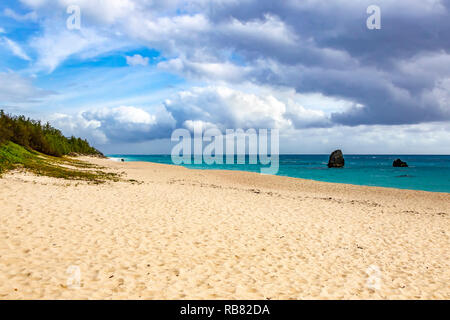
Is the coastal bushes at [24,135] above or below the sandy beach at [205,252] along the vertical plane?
above

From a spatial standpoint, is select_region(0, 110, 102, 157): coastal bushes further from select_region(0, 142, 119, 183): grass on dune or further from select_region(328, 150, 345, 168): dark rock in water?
select_region(328, 150, 345, 168): dark rock in water

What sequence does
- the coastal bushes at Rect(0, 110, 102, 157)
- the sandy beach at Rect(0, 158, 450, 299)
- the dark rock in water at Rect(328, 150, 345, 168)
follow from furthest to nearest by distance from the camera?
the dark rock in water at Rect(328, 150, 345, 168), the coastal bushes at Rect(0, 110, 102, 157), the sandy beach at Rect(0, 158, 450, 299)

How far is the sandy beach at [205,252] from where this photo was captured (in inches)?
288

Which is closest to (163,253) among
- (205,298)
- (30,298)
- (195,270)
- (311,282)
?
(195,270)

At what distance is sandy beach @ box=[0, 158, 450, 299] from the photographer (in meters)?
7.30

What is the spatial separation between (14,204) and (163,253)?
9.09 metres

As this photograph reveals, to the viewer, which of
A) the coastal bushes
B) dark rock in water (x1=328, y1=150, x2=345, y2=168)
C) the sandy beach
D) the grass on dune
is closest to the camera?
the sandy beach

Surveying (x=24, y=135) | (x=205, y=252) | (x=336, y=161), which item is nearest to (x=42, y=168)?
(x=205, y=252)

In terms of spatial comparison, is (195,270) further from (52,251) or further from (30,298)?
(52,251)

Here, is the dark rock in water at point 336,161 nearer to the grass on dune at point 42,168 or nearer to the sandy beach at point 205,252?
the grass on dune at point 42,168

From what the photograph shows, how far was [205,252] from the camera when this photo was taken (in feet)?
31.9

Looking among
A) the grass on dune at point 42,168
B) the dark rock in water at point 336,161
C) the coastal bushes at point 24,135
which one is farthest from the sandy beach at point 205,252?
the dark rock in water at point 336,161

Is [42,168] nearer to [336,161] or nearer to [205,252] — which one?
[205,252]

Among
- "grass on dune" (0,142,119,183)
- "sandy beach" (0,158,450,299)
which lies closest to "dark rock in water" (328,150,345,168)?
"grass on dune" (0,142,119,183)
